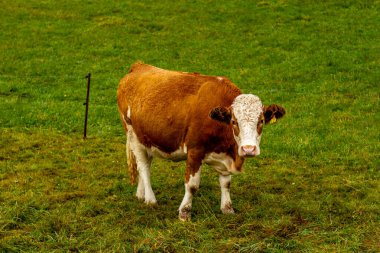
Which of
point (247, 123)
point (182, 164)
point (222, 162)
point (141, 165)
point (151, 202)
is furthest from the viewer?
point (182, 164)

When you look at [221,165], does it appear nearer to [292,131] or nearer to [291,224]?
[291,224]

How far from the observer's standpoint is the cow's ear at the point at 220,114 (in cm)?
868

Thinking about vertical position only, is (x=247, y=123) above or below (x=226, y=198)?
above

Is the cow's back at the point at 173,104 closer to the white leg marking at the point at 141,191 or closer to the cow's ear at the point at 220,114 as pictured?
the cow's ear at the point at 220,114

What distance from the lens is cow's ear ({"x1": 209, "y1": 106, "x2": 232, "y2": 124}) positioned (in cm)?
868

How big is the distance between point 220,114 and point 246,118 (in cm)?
42

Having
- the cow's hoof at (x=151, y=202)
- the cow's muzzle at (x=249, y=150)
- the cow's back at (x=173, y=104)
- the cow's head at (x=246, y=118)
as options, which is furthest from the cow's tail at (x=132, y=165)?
the cow's muzzle at (x=249, y=150)

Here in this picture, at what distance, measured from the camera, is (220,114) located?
870 cm

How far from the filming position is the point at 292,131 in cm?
1596

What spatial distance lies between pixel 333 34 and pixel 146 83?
17742 millimetres

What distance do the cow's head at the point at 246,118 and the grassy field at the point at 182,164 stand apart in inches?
53.2

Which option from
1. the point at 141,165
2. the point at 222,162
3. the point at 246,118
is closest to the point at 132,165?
the point at 141,165

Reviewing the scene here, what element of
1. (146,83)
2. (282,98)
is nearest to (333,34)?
(282,98)

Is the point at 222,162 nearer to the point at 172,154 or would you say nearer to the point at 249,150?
the point at 172,154
